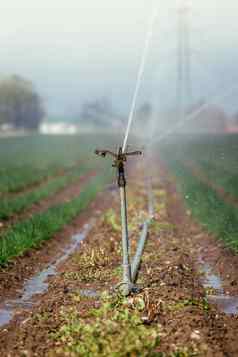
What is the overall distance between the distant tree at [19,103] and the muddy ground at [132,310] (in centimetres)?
7163

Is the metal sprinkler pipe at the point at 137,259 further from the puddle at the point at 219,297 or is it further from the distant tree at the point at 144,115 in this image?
the distant tree at the point at 144,115

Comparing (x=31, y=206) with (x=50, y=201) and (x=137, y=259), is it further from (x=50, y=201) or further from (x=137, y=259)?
(x=137, y=259)

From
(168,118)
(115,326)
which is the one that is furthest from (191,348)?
(168,118)

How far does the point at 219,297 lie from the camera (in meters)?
7.08

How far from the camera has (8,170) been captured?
74.4 ft

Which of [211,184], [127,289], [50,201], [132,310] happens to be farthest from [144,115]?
[132,310]

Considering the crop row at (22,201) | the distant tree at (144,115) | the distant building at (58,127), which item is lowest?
the crop row at (22,201)

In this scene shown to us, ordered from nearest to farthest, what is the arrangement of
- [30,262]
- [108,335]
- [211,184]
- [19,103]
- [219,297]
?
[108,335] < [219,297] < [30,262] < [211,184] < [19,103]

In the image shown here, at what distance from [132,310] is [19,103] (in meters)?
78.0

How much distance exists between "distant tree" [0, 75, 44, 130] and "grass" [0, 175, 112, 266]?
222 feet

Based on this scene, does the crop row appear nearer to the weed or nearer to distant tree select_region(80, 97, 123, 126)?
the weed

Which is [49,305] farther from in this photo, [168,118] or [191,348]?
[168,118]

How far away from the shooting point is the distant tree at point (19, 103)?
261ft

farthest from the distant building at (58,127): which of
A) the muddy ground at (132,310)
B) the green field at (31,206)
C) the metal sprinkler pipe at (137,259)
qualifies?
the muddy ground at (132,310)
